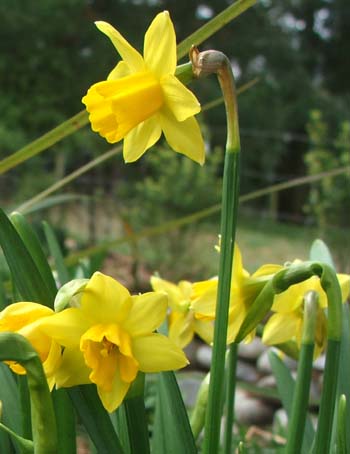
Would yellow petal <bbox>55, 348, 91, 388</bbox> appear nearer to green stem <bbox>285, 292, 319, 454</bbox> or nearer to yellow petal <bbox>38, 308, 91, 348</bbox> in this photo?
yellow petal <bbox>38, 308, 91, 348</bbox>

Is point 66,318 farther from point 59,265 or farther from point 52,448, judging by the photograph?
point 59,265

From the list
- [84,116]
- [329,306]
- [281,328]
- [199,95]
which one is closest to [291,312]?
[281,328]

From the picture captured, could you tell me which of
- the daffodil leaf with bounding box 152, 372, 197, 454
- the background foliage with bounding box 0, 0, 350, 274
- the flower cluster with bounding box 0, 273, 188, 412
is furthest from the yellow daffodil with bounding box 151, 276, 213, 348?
the background foliage with bounding box 0, 0, 350, 274

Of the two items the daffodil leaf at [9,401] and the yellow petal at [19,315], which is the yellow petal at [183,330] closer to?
the daffodil leaf at [9,401]

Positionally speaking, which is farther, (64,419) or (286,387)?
(286,387)

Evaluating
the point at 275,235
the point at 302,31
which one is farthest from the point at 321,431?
the point at 302,31

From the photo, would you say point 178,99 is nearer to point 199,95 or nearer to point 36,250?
point 36,250
